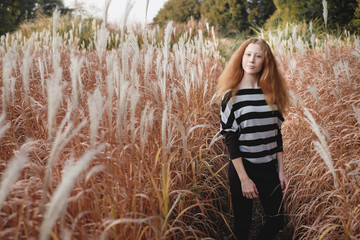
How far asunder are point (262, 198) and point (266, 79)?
0.73m

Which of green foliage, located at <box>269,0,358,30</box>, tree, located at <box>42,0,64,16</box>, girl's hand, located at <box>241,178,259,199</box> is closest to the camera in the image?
girl's hand, located at <box>241,178,259,199</box>

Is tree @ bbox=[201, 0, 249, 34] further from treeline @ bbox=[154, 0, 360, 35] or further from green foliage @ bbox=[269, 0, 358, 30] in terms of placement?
green foliage @ bbox=[269, 0, 358, 30]

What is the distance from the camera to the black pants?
1577 mm

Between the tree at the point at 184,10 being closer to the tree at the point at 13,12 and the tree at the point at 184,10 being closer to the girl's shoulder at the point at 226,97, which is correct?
the tree at the point at 13,12

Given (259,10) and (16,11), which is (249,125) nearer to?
(259,10)

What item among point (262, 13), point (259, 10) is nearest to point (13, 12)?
point (259, 10)

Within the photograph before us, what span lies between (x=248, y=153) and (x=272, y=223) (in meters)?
0.46

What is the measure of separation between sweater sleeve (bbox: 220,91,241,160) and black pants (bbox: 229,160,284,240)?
0.14m

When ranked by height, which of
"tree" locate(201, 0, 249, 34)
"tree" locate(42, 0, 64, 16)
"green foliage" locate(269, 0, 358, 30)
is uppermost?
"tree" locate(42, 0, 64, 16)

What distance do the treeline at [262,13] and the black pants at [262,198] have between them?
3257 millimetres

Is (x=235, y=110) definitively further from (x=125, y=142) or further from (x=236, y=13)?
(x=236, y=13)

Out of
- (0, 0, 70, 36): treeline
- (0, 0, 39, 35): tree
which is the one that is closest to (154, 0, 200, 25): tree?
(0, 0, 70, 36): treeline

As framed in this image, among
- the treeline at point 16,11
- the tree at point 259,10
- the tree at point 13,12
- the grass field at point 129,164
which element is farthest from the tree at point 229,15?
the grass field at point 129,164

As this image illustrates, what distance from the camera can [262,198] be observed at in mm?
1620
